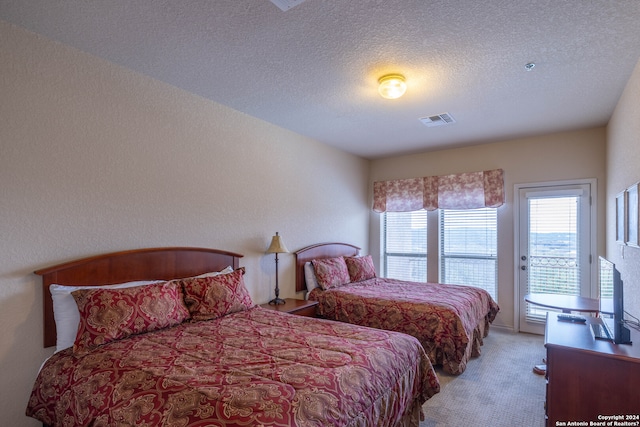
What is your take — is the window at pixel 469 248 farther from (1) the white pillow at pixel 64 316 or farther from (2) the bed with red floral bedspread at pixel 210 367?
(1) the white pillow at pixel 64 316

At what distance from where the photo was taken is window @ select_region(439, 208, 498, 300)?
4.69m

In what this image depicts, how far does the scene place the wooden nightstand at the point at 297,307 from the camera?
11.1ft

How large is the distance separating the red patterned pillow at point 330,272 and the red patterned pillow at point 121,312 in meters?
1.93

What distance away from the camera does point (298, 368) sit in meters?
1.69

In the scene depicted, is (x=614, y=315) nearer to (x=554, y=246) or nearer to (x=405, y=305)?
(x=405, y=305)

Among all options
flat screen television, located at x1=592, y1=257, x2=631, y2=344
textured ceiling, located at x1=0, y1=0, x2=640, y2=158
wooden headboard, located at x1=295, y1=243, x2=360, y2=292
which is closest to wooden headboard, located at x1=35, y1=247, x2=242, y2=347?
wooden headboard, located at x1=295, y1=243, x2=360, y2=292

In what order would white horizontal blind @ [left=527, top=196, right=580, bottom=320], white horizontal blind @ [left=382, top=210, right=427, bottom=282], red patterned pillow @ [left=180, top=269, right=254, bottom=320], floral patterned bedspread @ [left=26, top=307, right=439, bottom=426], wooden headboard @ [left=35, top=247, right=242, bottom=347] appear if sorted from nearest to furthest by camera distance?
1. floral patterned bedspread @ [left=26, top=307, right=439, bottom=426]
2. wooden headboard @ [left=35, top=247, right=242, bottom=347]
3. red patterned pillow @ [left=180, top=269, right=254, bottom=320]
4. white horizontal blind @ [left=527, top=196, right=580, bottom=320]
5. white horizontal blind @ [left=382, top=210, right=427, bottom=282]

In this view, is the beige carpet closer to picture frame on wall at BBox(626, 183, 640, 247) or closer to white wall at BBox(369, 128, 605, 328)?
white wall at BBox(369, 128, 605, 328)

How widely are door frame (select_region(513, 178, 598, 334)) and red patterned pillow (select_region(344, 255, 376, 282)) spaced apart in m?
1.88

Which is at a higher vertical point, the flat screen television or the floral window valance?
the floral window valance

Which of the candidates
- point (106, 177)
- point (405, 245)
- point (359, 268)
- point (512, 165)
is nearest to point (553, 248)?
point (512, 165)

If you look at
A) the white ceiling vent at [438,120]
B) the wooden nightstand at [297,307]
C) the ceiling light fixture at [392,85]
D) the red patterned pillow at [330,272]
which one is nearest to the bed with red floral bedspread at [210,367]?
the wooden nightstand at [297,307]

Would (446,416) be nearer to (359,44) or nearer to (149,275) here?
(149,275)

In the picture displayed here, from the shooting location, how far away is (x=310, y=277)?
4.18 m
